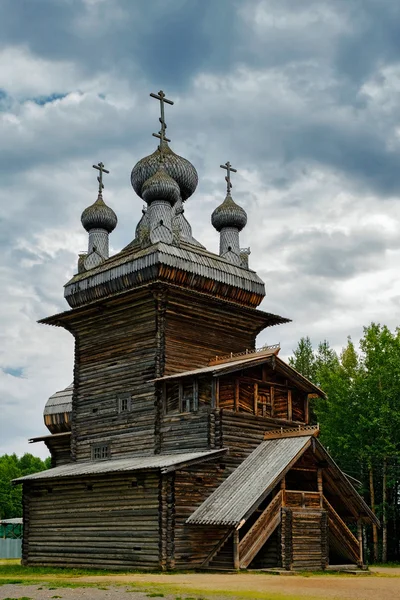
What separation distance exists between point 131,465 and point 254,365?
20.3 ft

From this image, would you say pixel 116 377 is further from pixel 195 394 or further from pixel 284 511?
pixel 284 511

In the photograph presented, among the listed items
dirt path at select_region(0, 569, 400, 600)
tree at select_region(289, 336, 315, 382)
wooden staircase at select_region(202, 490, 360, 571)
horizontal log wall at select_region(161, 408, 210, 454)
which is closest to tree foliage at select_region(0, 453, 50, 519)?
tree at select_region(289, 336, 315, 382)

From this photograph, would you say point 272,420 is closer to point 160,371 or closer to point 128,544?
point 160,371

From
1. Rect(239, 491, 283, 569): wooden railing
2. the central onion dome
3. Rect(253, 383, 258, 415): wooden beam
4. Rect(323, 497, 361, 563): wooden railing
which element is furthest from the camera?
the central onion dome

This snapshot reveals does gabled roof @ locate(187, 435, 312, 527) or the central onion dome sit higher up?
the central onion dome

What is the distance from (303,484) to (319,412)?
19.5m

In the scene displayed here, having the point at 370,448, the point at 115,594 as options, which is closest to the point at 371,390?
the point at 370,448

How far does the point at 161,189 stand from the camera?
122 feet

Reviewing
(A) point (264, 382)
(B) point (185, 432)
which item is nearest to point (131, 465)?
(B) point (185, 432)

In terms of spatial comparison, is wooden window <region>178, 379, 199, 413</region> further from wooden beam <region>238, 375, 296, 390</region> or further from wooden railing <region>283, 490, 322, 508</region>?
wooden railing <region>283, 490, 322, 508</region>

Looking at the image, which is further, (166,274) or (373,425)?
(373,425)

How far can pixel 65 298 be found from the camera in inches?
1561

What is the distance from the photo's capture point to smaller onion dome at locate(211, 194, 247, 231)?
A: 137 ft

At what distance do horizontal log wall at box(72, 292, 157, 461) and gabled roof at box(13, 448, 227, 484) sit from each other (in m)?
0.82
